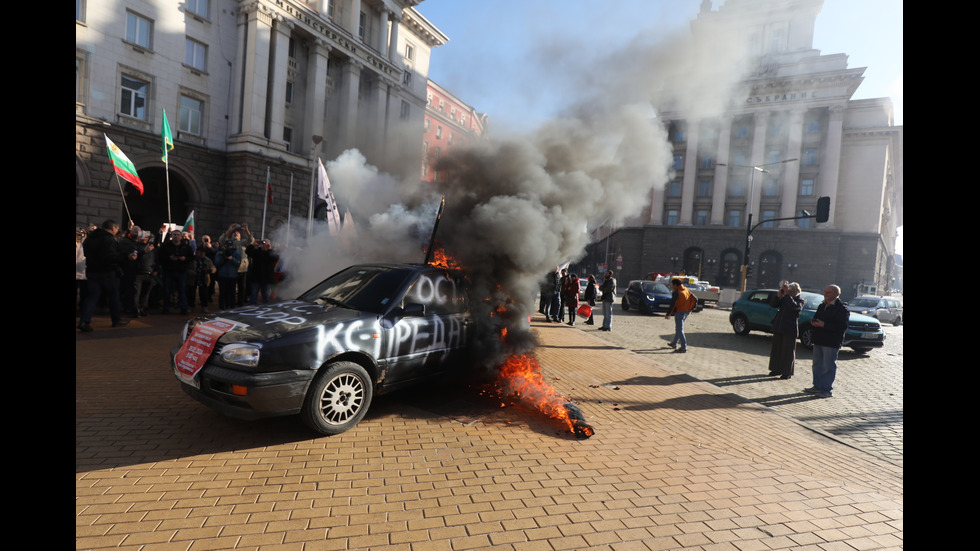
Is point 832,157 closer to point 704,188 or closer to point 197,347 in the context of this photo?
point 704,188

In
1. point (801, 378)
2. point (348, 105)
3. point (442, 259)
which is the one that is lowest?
point (801, 378)

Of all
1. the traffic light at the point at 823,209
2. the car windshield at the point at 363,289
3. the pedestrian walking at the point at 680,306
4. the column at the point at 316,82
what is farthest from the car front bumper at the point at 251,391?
the column at the point at 316,82

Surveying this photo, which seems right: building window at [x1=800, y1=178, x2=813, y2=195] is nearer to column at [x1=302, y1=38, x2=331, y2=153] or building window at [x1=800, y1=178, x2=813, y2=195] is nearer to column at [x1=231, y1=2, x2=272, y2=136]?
column at [x1=302, y1=38, x2=331, y2=153]

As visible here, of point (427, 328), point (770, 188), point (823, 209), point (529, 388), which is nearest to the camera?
point (427, 328)

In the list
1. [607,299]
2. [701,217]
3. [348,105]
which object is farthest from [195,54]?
[701,217]

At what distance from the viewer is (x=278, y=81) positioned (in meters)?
25.9

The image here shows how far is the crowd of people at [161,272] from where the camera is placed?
25.0 ft

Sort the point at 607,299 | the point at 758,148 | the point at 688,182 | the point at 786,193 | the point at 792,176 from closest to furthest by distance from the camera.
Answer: the point at 607,299 → the point at 758,148 → the point at 792,176 → the point at 786,193 → the point at 688,182

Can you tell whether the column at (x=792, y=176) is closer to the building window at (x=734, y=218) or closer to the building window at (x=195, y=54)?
the building window at (x=734, y=218)

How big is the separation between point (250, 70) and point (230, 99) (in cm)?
192

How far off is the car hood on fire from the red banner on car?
0.08 m
